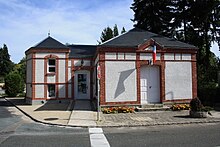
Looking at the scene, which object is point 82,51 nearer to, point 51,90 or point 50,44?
point 50,44

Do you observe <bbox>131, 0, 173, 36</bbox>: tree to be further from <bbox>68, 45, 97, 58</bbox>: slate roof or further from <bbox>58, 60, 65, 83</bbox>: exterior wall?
<bbox>58, 60, 65, 83</bbox>: exterior wall

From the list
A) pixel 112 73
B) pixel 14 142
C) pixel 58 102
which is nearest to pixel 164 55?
pixel 112 73

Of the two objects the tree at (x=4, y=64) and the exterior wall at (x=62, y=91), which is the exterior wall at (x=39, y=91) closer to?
the exterior wall at (x=62, y=91)

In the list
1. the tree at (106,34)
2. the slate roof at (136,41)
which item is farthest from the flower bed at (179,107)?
the tree at (106,34)

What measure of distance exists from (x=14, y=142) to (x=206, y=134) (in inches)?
267

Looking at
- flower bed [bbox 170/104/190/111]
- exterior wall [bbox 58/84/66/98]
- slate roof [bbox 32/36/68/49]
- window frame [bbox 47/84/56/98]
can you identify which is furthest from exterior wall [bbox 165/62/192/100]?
window frame [bbox 47/84/56/98]

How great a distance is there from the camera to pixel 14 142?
26.2ft

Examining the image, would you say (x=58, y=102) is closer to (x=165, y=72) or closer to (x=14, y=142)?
(x=165, y=72)

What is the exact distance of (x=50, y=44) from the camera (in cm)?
2191

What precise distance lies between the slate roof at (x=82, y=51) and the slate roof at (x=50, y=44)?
→ 4.47 feet

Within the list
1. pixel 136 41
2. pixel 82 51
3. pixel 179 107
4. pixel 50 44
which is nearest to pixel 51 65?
pixel 50 44

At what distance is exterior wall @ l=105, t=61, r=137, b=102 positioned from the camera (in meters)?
15.7

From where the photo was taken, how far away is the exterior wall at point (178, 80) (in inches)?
659

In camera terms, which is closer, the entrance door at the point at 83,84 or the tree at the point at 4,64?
the entrance door at the point at 83,84
